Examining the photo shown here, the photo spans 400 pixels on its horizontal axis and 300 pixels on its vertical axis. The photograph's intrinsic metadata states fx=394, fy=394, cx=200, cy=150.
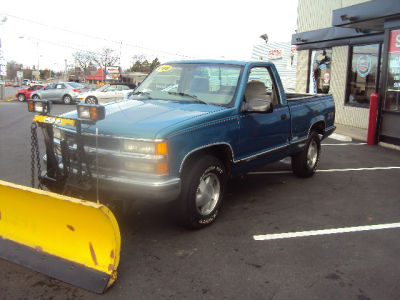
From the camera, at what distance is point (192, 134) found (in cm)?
412

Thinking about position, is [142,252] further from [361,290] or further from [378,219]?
[378,219]

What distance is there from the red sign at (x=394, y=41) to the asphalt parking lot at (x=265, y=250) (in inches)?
205

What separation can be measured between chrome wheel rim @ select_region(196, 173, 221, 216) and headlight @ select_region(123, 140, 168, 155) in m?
0.75

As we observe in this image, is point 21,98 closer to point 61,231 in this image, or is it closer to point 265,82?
point 265,82

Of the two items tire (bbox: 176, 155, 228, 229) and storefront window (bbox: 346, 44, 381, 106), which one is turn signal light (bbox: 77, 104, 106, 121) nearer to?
tire (bbox: 176, 155, 228, 229)

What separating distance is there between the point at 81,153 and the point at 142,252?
117 cm

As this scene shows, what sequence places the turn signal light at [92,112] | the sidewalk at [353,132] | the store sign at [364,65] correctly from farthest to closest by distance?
the store sign at [364,65] < the sidewalk at [353,132] < the turn signal light at [92,112]

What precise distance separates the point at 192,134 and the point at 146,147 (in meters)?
0.54

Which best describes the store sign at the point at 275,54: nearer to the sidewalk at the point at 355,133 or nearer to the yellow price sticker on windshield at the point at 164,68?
the sidewalk at the point at 355,133

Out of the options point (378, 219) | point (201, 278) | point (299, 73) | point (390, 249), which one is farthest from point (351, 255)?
point (299, 73)

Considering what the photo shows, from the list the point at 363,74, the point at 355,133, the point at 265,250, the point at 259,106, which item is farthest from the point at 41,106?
the point at 363,74

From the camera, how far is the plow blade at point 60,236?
128 inches

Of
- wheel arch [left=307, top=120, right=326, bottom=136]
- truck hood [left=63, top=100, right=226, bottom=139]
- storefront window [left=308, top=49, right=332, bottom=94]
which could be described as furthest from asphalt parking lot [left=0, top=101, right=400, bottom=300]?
storefront window [left=308, top=49, right=332, bottom=94]

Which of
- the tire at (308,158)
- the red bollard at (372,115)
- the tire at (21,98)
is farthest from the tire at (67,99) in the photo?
the tire at (308,158)
